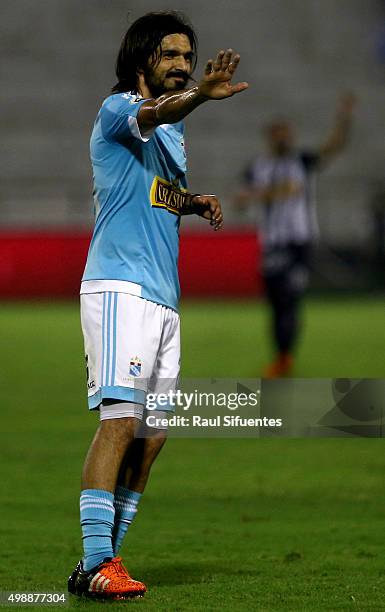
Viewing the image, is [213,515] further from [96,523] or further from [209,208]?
[209,208]

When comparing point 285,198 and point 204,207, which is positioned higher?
point 285,198

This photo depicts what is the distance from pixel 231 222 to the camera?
91.8 ft

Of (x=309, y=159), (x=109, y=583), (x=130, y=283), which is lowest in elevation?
(x=109, y=583)

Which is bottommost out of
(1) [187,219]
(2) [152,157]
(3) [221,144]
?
(2) [152,157]

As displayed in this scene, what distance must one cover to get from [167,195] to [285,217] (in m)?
8.77

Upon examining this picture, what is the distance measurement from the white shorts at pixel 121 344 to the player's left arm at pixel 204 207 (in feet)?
1.43

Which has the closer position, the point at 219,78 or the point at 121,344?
the point at 219,78

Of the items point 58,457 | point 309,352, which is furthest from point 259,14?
point 58,457

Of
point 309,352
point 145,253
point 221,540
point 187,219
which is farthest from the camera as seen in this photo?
point 187,219

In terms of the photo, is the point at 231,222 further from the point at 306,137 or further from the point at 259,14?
the point at 259,14

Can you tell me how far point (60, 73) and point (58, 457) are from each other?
25.9 metres

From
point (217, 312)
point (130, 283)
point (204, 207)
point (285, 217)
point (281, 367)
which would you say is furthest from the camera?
point (217, 312)

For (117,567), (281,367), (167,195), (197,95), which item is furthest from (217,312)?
(197,95)

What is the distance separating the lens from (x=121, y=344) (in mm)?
4645
